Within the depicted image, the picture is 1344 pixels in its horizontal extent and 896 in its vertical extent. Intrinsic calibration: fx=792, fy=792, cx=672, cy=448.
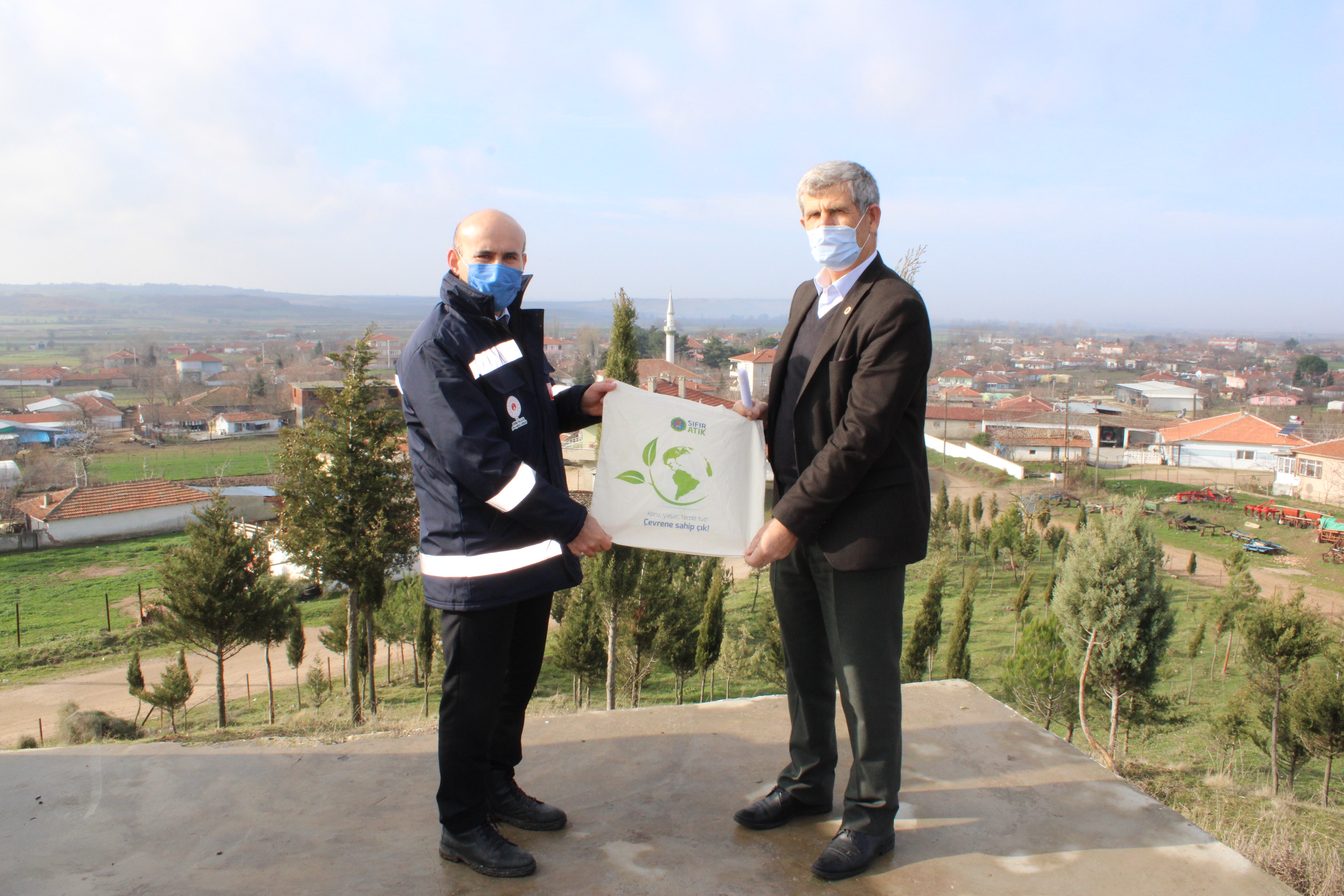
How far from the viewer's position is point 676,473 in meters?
2.79

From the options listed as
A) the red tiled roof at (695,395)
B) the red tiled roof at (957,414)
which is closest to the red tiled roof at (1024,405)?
the red tiled roof at (957,414)

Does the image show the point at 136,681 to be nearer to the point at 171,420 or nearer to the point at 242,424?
the point at 242,424

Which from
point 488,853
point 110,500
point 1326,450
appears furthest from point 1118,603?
point 110,500

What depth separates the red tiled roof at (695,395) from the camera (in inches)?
121

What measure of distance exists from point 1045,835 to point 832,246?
2.04 metres

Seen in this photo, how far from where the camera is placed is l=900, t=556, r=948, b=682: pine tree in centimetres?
1555

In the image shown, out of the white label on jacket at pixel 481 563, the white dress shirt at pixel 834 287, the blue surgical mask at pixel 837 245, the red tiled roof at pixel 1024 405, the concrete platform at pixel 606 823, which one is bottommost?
the red tiled roof at pixel 1024 405

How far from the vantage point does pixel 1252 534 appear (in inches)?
1304

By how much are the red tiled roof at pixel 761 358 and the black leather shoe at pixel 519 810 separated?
165 centimetres

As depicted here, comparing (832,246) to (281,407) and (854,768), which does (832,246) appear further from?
(281,407)

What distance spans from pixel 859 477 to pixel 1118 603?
12271 millimetres

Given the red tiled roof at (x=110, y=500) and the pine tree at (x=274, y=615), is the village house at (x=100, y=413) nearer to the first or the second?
the red tiled roof at (x=110, y=500)

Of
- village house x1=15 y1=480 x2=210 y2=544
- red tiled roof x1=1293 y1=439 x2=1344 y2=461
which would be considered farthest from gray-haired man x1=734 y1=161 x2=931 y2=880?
red tiled roof x1=1293 y1=439 x2=1344 y2=461

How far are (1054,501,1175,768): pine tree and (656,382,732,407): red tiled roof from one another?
6523 millimetres
